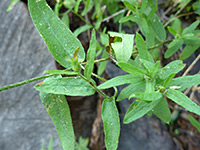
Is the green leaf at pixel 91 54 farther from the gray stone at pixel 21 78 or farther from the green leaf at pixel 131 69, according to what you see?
the gray stone at pixel 21 78

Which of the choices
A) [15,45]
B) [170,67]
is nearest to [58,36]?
[170,67]

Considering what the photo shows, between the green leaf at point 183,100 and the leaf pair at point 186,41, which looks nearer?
the green leaf at point 183,100

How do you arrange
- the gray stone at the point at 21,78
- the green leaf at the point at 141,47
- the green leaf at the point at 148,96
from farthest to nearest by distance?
1. the gray stone at the point at 21,78
2. the green leaf at the point at 141,47
3. the green leaf at the point at 148,96

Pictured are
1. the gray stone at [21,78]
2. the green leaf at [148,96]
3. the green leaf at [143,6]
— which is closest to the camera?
the green leaf at [148,96]

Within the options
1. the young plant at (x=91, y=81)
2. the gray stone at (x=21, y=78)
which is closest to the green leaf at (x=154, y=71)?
the young plant at (x=91, y=81)

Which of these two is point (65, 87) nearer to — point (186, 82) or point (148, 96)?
point (148, 96)

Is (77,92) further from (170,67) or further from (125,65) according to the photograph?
(170,67)
